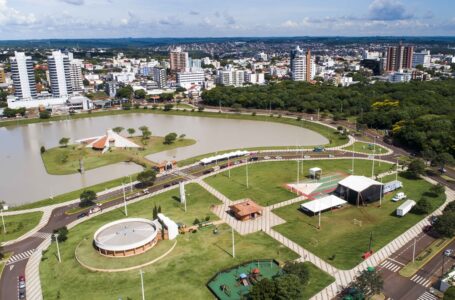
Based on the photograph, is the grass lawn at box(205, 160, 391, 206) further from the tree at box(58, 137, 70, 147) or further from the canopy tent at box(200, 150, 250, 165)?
the tree at box(58, 137, 70, 147)

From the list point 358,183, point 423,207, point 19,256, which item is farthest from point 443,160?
point 19,256

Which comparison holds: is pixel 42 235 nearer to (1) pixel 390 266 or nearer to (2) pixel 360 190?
(1) pixel 390 266

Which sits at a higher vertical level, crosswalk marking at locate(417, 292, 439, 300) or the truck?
the truck

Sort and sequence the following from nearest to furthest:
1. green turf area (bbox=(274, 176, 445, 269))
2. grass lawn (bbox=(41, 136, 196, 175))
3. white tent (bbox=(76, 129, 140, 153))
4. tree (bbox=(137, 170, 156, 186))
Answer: green turf area (bbox=(274, 176, 445, 269))
tree (bbox=(137, 170, 156, 186))
grass lawn (bbox=(41, 136, 196, 175))
white tent (bbox=(76, 129, 140, 153))

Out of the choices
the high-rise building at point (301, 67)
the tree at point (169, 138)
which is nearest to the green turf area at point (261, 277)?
the tree at point (169, 138)

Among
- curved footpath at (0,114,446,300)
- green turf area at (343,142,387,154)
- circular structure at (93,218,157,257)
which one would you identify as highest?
circular structure at (93,218,157,257)

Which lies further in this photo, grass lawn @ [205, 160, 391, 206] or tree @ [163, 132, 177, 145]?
tree @ [163, 132, 177, 145]

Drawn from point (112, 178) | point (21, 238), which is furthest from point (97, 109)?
point (21, 238)

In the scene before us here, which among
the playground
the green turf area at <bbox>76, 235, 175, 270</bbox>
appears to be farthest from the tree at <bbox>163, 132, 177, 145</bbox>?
the playground
